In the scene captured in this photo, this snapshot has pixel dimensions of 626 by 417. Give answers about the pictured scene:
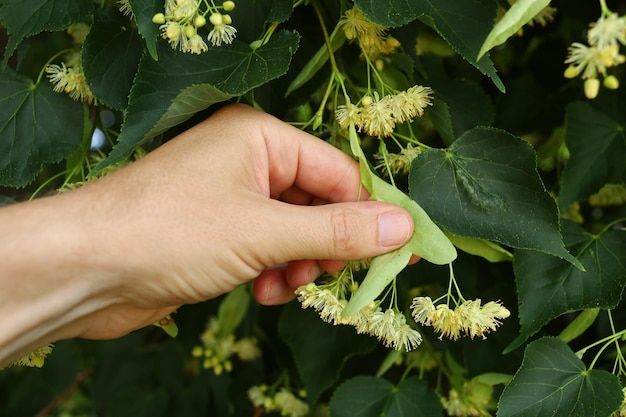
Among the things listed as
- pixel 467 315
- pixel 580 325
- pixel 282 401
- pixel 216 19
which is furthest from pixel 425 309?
pixel 282 401

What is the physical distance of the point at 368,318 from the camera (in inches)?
28.9

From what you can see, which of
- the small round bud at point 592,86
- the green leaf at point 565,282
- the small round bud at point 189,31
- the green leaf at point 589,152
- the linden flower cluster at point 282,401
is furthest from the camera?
the linden flower cluster at point 282,401

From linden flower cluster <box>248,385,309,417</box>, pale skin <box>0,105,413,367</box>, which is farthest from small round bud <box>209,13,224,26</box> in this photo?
linden flower cluster <box>248,385,309,417</box>

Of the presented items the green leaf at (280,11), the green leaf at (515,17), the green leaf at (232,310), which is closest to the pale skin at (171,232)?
the green leaf at (280,11)

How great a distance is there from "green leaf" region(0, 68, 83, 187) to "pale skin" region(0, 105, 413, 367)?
157 millimetres

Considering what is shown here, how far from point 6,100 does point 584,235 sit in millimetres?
770

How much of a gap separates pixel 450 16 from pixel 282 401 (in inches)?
27.5

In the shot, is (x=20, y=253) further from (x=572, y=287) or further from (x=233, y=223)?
(x=572, y=287)

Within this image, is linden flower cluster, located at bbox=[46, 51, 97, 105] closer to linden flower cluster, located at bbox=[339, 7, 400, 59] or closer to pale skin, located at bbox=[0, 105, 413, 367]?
pale skin, located at bbox=[0, 105, 413, 367]

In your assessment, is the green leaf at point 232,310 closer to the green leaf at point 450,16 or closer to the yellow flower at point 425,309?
the yellow flower at point 425,309

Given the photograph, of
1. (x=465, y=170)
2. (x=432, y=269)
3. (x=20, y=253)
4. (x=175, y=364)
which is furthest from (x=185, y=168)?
(x=175, y=364)

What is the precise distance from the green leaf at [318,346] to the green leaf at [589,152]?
35 centimetres

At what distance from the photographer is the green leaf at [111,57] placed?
818 millimetres

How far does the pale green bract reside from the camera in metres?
0.70
